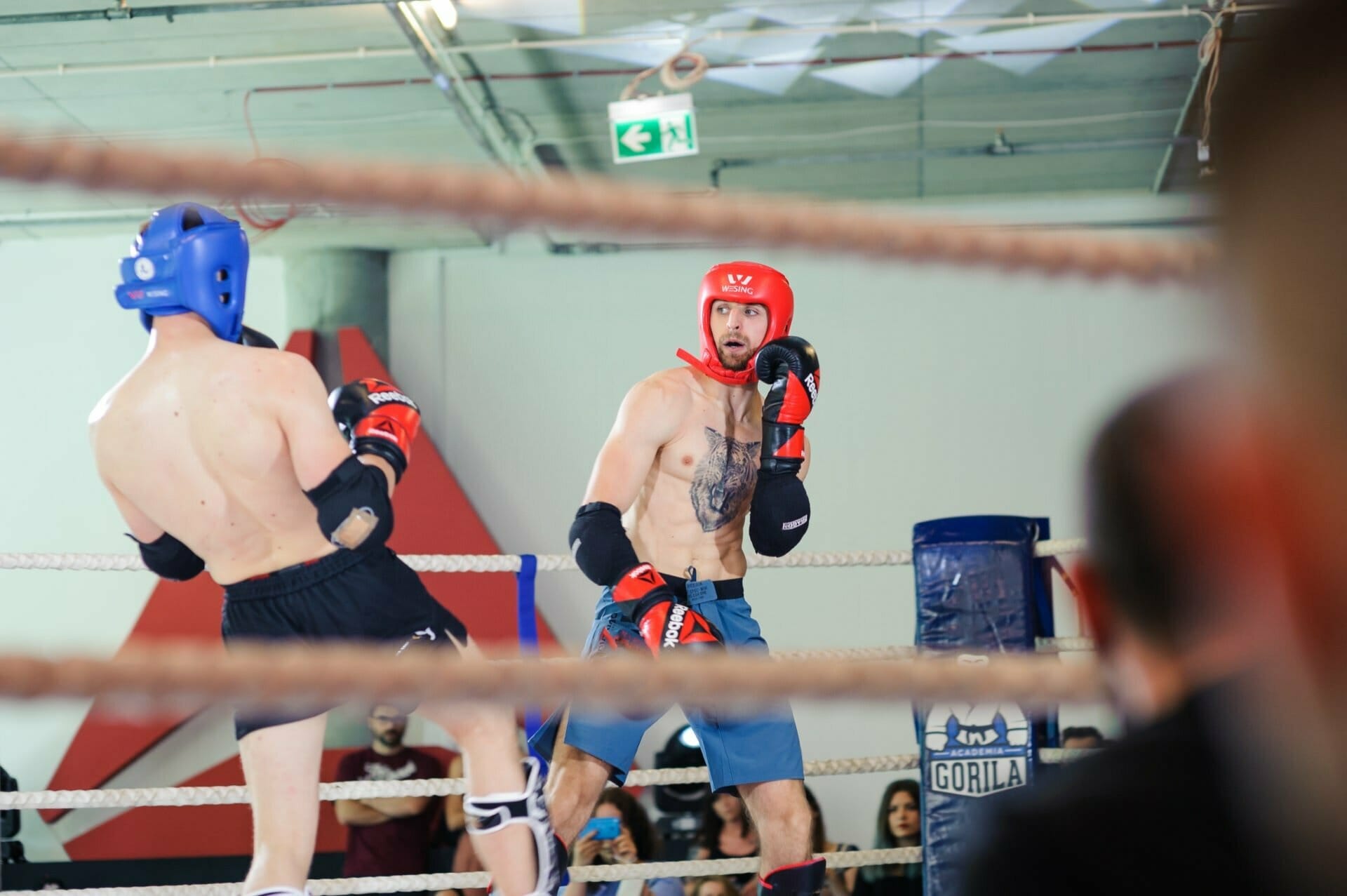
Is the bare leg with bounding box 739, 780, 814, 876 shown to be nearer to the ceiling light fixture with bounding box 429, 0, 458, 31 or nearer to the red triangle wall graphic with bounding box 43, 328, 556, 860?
the ceiling light fixture with bounding box 429, 0, 458, 31

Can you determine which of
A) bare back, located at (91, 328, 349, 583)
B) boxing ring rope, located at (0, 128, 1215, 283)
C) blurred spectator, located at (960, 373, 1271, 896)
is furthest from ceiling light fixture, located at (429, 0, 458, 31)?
blurred spectator, located at (960, 373, 1271, 896)

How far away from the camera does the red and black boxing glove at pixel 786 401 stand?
7.82 ft

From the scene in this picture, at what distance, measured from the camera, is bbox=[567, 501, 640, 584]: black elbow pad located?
7.31 feet

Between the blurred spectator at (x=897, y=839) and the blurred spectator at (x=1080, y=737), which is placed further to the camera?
the blurred spectator at (x=1080, y=737)

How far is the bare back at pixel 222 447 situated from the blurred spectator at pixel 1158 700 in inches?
63.7

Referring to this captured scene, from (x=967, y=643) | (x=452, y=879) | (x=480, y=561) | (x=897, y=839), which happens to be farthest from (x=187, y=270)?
(x=897, y=839)

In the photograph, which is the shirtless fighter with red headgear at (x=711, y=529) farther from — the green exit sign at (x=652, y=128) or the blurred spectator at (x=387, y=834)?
the blurred spectator at (x=387, y=834)

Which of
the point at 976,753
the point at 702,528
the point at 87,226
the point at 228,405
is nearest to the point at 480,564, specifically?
the point at 702,528

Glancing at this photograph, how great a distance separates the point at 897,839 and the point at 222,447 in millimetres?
2701

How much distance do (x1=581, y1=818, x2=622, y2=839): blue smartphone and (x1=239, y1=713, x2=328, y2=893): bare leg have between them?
→ 5.23 feet

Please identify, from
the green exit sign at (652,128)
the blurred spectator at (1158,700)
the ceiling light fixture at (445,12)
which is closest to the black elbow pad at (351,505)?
the blurred spectator at (1158,700)

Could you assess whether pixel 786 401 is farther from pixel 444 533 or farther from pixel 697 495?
pixel 444 533

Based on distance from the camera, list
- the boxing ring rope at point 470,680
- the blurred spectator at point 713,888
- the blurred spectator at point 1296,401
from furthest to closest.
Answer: the blurred spectator at point 713,888 → the boxing ring rope at point 470,680 → the blurred spectator at point 1296,401

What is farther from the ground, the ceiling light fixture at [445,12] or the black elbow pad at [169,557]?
the ceiling light fixture at [445,12]
